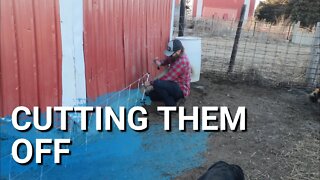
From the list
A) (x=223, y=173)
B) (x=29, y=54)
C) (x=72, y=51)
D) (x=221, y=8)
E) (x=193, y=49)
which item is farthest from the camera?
(x=221, y=8)

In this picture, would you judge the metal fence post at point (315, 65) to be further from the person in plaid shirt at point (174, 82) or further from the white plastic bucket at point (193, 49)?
the person in plaid shirt at point (174, 82)

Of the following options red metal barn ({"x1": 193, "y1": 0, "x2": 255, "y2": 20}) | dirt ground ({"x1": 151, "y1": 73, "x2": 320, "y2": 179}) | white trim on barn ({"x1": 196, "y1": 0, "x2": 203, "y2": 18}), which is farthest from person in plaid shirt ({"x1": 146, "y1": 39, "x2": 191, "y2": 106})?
white trim on barn ({"x1": 196, "y1": 0, "x2": 203, "y2": 18})

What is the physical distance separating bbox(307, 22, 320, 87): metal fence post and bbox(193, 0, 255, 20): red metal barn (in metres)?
28.0

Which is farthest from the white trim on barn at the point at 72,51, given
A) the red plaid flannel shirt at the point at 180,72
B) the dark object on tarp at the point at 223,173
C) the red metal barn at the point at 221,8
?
the red metal barn at the point at 221,8

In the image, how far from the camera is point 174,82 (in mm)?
5770

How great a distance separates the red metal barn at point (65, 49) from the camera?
2.76 meters

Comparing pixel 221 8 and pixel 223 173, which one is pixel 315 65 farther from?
pixel 221 8

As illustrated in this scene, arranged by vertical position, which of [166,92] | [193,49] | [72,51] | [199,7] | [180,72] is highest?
[72,51]

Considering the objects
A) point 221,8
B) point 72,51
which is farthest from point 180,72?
point 221,8

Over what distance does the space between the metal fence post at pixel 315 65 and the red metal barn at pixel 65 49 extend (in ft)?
14.8

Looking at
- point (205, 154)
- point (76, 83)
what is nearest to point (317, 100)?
point (205, 154)

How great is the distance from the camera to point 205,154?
14.6ft

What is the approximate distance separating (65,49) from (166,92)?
2518 mm

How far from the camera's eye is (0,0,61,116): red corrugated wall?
2.69m
